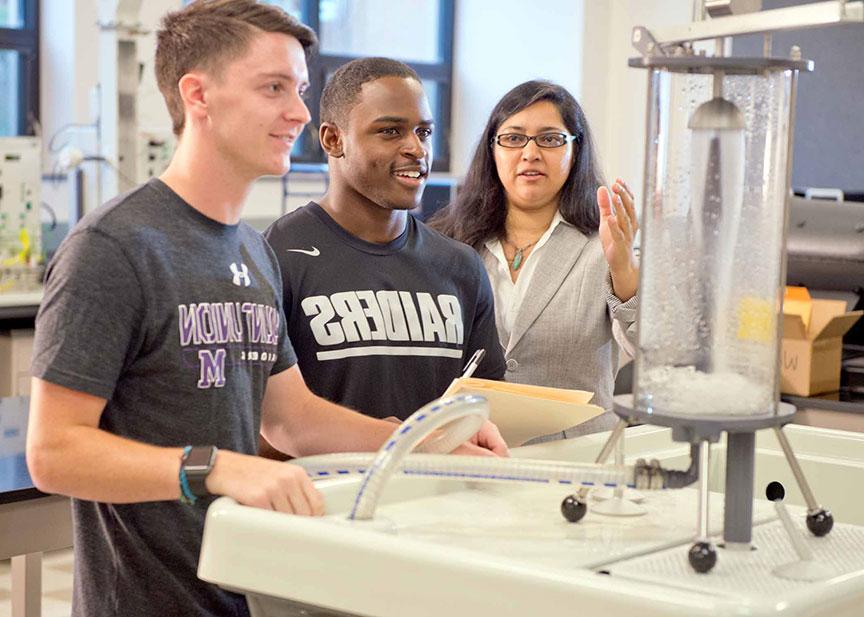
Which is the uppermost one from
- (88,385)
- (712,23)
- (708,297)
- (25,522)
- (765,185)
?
(712,23)

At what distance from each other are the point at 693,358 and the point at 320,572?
380 mm

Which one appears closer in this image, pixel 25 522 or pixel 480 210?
pixel 25 522

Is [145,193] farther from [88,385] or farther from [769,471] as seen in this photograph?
[769,471]

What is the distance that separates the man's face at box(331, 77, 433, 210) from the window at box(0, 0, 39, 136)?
3855 mm

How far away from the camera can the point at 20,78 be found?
18.7 feet

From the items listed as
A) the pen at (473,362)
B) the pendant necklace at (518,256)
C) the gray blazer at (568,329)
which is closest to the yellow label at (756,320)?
the pen at (473,362)

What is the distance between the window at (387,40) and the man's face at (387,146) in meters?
4.43

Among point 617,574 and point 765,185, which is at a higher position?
point 765,185

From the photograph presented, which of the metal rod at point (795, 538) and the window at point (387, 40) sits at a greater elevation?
the window at point (387, 40)

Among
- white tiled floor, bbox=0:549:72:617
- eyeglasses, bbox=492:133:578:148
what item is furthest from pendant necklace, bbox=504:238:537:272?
white tiled floor, bbox=0:549:72:617

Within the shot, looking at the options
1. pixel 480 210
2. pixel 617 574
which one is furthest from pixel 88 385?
pixel 480 210

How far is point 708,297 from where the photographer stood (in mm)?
1172

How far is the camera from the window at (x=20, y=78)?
5.69 m

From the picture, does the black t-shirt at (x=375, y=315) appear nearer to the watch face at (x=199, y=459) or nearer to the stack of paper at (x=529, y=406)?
the stack of paper at (x=529, y=406)
